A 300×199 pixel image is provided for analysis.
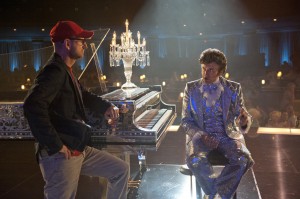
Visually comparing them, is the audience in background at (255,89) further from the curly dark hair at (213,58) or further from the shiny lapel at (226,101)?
the shiny lapel at (226,101)

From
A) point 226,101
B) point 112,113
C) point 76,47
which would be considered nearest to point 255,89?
point 226,101

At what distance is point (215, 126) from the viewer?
115 inches

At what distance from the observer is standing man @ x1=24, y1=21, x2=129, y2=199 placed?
200cm

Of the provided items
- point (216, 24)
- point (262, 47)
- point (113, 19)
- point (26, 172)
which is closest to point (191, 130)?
point (26, 172)

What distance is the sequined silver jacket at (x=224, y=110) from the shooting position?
291cm

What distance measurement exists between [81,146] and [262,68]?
1352 centimetres

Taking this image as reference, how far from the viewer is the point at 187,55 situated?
1727cm

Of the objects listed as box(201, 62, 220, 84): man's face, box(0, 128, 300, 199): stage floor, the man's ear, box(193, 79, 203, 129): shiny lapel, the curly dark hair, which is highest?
the man's ear

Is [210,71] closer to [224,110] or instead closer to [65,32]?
[224,110]

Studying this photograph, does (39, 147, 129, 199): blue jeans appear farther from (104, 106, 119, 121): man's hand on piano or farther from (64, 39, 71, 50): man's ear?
(64, 39, 71, 50): man's ear

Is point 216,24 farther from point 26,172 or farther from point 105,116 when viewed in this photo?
point 105,116

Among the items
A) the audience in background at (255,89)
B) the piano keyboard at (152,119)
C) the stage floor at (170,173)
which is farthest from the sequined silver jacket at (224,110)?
the audience in background at (255,89)

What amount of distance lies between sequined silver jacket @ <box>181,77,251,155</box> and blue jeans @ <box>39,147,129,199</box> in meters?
0.71

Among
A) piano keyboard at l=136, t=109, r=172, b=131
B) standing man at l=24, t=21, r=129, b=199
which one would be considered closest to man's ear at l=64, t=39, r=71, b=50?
standing man at l=24, t=21, r=129, b=199
